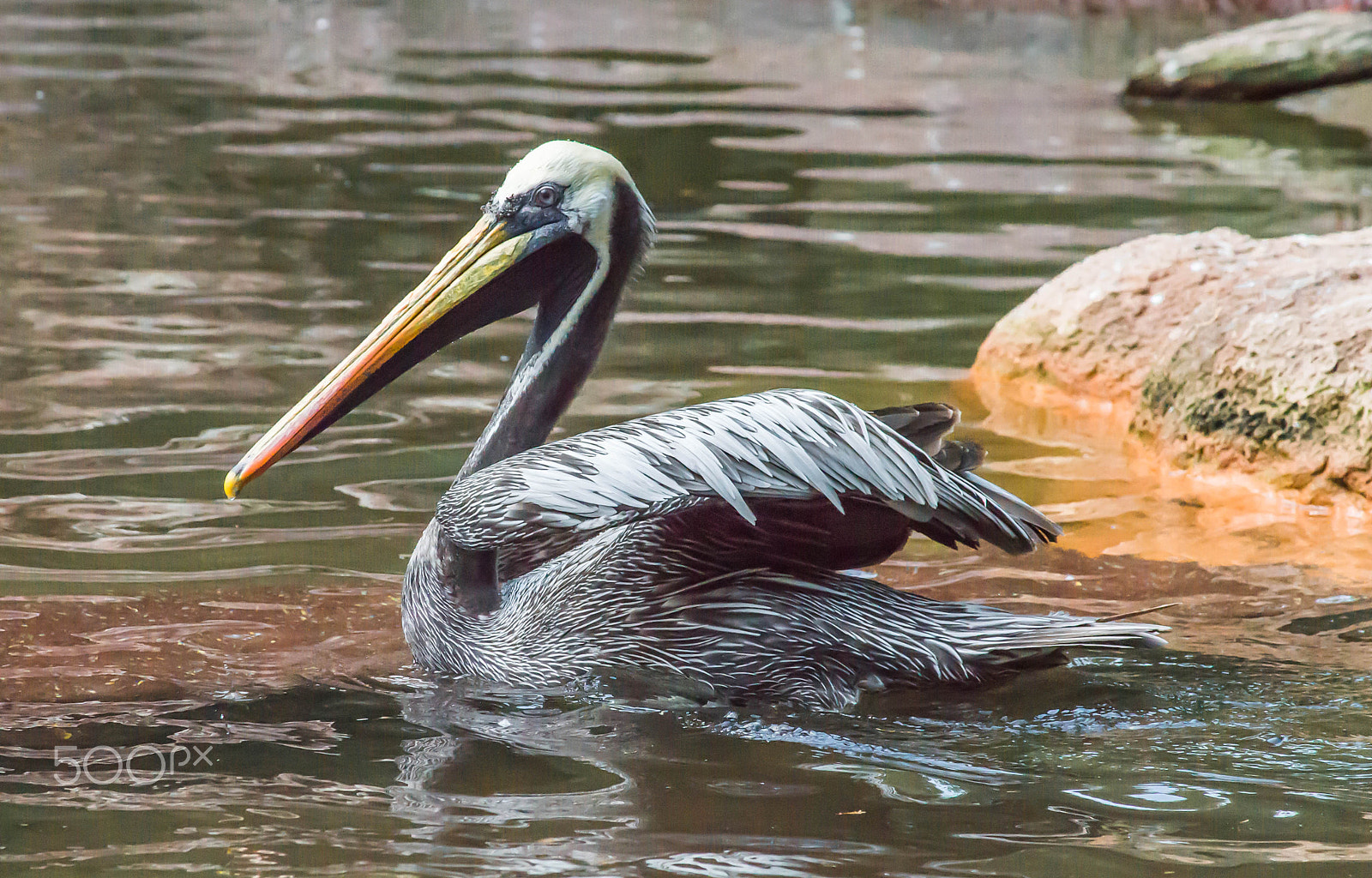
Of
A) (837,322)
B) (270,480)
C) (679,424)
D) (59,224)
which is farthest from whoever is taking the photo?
(59,224)

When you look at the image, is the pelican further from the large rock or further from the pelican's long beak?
the large rock

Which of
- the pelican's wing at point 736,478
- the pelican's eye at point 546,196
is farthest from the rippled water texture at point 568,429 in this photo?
the pelican's eye at point 546,196

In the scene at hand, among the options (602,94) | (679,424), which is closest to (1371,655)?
(679,424)

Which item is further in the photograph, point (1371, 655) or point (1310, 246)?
point (1310, 246)

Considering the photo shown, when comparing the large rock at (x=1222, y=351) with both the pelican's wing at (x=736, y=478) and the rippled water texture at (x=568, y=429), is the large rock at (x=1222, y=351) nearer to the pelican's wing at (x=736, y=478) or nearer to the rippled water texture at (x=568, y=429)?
the rippled water texture at (x=568, y=429)

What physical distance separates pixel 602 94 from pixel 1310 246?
8763 millimetres

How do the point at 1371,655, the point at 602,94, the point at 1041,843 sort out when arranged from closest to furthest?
the point at 1041,843 < the point at 1371,655 < the point at 602,94

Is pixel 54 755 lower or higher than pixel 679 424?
lower

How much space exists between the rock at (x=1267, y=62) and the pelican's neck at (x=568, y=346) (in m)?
11.8

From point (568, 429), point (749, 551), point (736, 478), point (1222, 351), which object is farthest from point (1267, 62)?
→ point (736, 478)

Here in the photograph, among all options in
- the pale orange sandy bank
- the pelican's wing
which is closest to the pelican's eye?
the pelican's wing

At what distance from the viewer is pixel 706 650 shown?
3807 mm

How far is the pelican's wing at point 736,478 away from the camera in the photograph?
12.0ft

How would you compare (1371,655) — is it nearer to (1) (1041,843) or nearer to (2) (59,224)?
(1) (1041,843)
